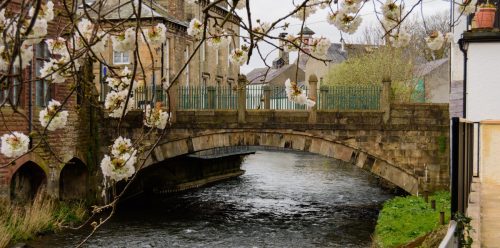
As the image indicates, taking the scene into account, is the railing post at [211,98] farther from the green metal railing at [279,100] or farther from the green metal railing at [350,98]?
the green metal railing at [350,98]

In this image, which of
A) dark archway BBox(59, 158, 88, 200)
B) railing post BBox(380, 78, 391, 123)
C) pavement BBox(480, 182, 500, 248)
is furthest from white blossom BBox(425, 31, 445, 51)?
dark archway BBox(59, 158, 88, 200)

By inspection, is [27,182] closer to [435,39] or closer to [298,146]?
[298,146]

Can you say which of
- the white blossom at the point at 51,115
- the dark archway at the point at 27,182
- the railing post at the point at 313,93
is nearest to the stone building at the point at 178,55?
the railing post at the point at 313,93

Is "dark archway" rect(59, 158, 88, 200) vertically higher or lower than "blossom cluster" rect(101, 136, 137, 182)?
lower

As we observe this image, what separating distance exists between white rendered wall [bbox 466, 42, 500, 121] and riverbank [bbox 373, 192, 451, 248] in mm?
2254

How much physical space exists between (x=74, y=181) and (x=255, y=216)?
534 cm

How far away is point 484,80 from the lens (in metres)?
12.1

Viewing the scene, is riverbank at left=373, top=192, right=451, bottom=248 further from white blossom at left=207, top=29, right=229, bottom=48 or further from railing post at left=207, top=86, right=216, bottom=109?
white blossom at left=207, top=29, right=229, bottom=48

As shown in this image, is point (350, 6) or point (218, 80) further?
point (218, 80)

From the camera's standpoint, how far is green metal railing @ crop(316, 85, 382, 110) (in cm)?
1842

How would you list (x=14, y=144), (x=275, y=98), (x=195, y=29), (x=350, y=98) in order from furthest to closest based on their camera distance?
(x=275, y=98), (x=350, y=98), (x=195, y=29), (x=14, y=144)

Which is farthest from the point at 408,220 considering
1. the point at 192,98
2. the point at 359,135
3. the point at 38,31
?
the point at 38,31

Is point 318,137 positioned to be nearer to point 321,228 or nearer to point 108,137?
point 321,228

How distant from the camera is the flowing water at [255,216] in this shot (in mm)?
15414
